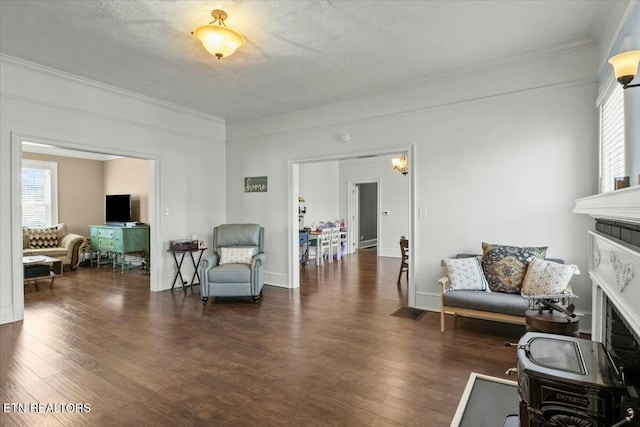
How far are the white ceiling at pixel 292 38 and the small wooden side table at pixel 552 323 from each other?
2.39 metres

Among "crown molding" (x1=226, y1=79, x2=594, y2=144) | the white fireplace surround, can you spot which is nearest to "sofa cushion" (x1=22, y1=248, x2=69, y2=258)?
"crown molding" (x1=226, y1=79, x2=594, y2=144)

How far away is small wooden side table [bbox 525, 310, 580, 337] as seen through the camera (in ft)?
7.16

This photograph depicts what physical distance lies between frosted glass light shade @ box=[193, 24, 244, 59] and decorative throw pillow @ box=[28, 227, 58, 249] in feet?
21.6

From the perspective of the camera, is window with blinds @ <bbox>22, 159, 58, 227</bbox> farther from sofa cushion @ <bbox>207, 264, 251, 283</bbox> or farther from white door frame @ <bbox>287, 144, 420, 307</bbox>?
white door frame @ <bbox>287, 144, 420, 307</bbox>

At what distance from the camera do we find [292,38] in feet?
10.6

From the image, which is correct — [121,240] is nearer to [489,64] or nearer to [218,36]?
[218,36]

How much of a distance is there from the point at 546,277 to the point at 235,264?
3.71 metres

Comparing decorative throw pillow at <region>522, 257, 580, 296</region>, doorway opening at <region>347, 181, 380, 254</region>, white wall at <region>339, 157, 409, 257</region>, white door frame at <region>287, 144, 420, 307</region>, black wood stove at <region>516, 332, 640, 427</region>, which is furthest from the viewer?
doorway opening at <region>347, 181, 380, 254</region>

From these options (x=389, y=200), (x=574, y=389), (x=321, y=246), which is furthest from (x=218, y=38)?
(x=389, y=200)

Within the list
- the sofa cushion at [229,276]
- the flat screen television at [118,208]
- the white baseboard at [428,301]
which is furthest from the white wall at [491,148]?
A: the flat screen television at [118,208]

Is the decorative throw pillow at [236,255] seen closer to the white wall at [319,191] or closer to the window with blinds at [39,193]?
the white wall at [319,191]

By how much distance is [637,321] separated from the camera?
1.34m

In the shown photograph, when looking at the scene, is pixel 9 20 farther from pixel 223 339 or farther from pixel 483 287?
pixel 483 287

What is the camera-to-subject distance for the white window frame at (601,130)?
92.9 inches
